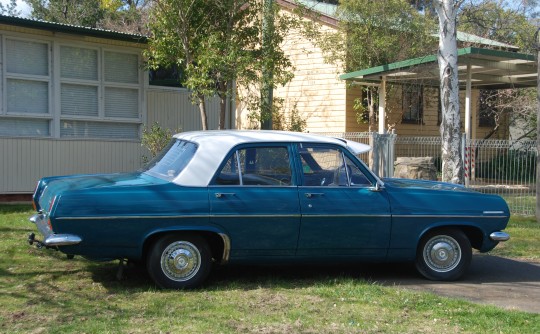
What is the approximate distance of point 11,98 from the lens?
12641 millimetres

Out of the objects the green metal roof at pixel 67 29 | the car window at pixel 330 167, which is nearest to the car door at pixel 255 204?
the car window at pixel 330 167

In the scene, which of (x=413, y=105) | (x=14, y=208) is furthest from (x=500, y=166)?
(x=14, y=208)

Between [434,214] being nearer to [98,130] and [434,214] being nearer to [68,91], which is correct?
[98,130]

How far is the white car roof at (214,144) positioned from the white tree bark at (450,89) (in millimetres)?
4437

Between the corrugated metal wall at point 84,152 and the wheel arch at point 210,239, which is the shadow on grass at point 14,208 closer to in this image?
the corrugated metal wall at point 84,152

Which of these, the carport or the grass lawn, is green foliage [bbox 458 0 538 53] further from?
the grass lawn

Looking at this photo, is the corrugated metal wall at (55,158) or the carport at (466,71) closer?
the corrugated metal wall at (55,158)

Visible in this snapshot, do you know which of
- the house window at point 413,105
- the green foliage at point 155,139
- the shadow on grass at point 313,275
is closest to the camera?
the shadow on grass at point 313,275

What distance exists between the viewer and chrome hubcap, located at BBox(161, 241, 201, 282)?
21.0 feet

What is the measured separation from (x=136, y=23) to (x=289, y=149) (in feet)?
66.1

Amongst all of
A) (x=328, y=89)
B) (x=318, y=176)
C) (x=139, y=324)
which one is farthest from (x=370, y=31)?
(x=139, y=324)

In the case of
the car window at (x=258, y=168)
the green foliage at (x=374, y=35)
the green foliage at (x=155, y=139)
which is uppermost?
the green foliage at (x=374, y=35)

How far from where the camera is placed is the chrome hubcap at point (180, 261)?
6.39 m

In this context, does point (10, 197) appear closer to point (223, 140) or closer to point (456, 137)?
point (223, 140)
